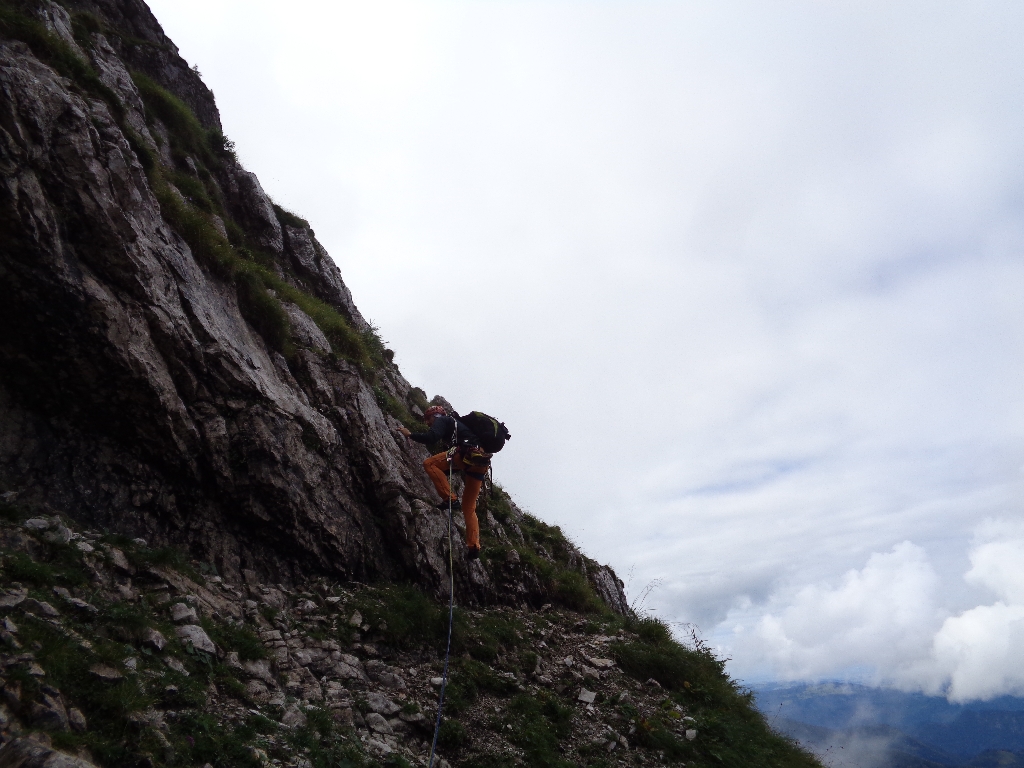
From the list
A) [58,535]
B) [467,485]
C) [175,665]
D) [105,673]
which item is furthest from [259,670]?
[467,485]

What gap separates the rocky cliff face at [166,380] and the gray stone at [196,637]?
2.12 m

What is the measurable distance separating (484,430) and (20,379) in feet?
27.3

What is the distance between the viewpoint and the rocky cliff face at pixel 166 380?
823cm

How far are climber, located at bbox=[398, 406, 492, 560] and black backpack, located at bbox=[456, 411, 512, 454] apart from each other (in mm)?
123

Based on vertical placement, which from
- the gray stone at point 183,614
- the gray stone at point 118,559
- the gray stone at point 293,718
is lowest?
the gray stone at point 293,718

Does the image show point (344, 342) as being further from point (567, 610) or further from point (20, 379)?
point (567, 610)

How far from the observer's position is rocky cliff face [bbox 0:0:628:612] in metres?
8.23

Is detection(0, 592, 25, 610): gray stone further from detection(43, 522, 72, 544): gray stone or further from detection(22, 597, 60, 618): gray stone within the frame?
detection(43, 522, 72, 544): gray stone

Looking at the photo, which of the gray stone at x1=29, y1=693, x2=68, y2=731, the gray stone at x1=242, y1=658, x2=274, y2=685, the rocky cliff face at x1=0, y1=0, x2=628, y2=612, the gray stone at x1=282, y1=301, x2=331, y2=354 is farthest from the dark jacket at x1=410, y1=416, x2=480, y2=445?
the gray stone at x1=29, y1=693, x2=68, y2=731

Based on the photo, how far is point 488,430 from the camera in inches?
515

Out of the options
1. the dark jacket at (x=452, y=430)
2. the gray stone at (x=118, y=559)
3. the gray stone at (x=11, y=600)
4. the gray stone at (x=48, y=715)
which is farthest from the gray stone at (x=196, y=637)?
the dark jacket at (x=452, y=430)

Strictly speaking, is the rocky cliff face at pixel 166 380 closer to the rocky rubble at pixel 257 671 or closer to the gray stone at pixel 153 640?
the rocky rubble at pixel 257 671

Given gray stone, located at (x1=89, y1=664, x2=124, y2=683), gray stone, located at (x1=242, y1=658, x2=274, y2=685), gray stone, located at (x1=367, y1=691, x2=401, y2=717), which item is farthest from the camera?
gray stone, located at (x1=367, y1=691, x2=401, y2=717)

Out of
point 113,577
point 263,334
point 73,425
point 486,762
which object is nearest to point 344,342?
point 263,334
